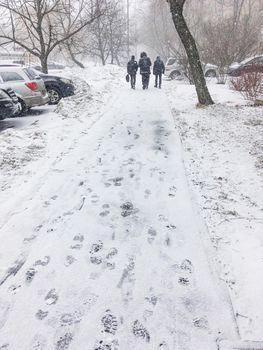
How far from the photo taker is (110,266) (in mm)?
3449

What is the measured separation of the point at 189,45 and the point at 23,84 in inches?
229

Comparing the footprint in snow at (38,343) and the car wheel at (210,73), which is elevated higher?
the car wheel at (210,73)

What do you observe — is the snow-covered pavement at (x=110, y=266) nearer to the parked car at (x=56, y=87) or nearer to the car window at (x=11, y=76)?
the car window at (x=11, y=76)

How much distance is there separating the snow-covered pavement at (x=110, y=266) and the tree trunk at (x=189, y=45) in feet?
20.7

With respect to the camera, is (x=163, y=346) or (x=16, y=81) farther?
(x=16, y=81)

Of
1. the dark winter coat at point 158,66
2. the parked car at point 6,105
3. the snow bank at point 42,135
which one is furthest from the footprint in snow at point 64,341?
the dark winter coat at point 158,66

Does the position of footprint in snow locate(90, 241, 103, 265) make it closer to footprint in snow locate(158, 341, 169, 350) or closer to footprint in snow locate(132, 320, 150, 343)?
footprint in snow locate(132, 320, 150, 343)

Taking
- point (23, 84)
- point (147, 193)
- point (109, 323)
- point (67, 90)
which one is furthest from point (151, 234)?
point (67, 90)

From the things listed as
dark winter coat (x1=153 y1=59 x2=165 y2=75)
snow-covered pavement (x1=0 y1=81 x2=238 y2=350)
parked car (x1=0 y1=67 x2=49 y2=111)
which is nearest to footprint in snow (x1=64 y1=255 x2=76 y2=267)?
snow-covered pavement (x1=0 y1=81 x2=238 y2=350)

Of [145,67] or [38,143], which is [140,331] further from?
[145,67]

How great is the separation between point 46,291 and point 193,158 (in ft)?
14.0

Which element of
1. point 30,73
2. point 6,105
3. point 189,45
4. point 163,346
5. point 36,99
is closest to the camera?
point 163,346

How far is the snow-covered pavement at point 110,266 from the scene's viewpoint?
2.70 meters

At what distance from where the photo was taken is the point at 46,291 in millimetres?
3133
